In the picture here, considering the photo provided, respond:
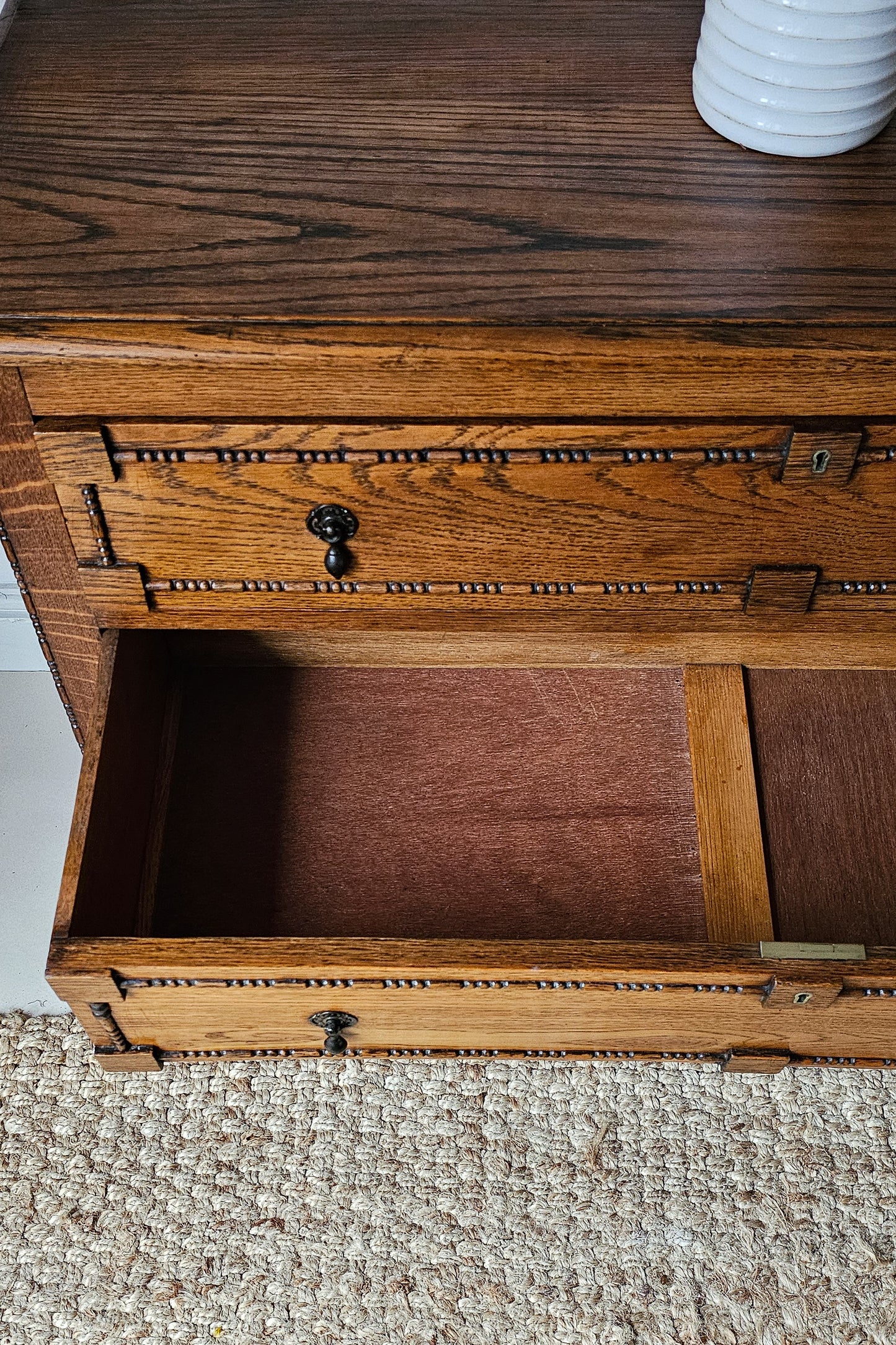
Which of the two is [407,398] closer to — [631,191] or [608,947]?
[631,191]

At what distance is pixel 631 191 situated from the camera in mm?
698

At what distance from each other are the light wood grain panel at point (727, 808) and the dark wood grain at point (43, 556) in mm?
456

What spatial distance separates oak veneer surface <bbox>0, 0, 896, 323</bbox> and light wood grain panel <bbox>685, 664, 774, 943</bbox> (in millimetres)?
368

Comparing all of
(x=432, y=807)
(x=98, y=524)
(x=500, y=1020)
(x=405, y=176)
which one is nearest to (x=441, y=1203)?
(x=500, y=1020)

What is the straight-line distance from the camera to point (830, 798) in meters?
0.91

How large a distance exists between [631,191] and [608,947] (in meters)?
0.44

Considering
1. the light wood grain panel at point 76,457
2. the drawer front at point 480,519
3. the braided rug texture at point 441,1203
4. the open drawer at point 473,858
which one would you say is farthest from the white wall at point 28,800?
the light wood grain panel at point 76,457

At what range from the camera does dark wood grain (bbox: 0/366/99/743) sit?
2.27 ft

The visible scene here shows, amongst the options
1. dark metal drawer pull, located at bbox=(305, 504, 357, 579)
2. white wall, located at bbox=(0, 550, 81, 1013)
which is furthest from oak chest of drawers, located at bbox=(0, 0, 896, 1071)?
white wall, located at bbox=(0, 550, 81, 1013)

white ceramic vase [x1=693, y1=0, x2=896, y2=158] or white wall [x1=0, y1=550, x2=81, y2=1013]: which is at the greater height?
white ceramic vase [x1=693, y1=0, x2=896, y2=158]

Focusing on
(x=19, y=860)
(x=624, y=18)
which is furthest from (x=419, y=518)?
(x=19, y=860)

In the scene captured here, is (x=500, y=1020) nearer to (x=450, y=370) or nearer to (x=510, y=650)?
(x=510, y=650)

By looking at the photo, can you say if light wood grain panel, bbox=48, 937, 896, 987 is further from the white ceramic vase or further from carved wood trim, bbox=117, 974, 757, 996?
the white ceramic vase

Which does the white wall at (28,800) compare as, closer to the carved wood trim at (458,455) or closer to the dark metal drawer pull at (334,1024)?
the dark metal drawer pull at (334,1024)
